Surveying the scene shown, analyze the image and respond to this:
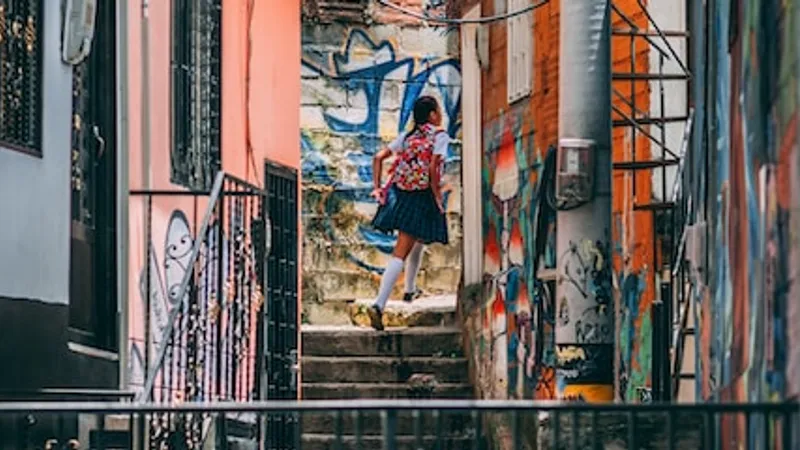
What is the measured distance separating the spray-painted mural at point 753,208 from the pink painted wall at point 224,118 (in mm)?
4341

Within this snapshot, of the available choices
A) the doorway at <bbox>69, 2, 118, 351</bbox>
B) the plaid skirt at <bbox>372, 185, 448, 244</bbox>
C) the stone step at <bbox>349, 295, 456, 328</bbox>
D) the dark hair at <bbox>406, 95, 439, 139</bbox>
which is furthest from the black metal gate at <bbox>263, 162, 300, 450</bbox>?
the stone step at <bbox>349, 295, 456, 328</bbox>

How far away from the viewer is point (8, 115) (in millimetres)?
12258

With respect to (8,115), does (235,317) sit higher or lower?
lower

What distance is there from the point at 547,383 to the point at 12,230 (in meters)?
10.7

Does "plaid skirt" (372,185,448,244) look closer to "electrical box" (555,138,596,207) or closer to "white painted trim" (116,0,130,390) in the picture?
"electrical box" (555,138,596,207)

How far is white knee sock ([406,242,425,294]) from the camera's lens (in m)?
23.5

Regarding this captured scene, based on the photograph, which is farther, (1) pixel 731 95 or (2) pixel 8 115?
(2) pixel 8 115

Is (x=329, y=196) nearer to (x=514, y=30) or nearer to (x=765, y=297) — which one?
(x=514, y=30)

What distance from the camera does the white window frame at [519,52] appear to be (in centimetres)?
2361

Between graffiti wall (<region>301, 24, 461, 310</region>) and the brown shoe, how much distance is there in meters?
1.88

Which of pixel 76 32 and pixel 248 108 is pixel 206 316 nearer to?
pixel 76 32

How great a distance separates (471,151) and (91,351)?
12.8m

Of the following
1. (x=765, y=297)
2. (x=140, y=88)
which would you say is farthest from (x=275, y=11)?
(x=765, y=297)

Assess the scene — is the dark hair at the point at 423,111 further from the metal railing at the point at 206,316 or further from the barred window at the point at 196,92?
the metal railing at the point at 206,316
